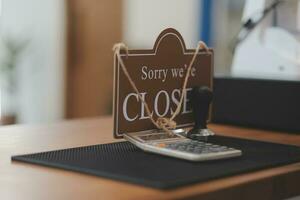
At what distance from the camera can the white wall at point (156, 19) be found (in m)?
2.22

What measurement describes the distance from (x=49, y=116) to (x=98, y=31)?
0.66 metres

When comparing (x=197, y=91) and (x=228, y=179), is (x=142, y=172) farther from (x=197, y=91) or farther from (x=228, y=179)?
(x=197, y=91)

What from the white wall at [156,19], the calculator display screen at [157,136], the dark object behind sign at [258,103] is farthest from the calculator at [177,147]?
the white wall at [156,19]

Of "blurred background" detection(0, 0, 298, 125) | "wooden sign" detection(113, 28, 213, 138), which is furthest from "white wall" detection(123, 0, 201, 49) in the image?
"wooden sign" detection(113, 28, 213, 138)

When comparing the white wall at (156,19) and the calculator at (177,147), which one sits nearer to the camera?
the calculator at (177,147)

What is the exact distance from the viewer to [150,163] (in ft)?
2.27

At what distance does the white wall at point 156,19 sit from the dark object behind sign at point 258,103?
2.64ft

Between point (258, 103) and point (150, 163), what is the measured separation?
1.50 feet

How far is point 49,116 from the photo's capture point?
3996 mm

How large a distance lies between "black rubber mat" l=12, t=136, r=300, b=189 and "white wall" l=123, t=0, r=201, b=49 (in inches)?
45.9

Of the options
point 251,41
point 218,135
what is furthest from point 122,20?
point 218,135

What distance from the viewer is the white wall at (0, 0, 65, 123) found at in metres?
3.92

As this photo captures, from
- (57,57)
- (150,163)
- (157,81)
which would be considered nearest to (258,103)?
(157,81)

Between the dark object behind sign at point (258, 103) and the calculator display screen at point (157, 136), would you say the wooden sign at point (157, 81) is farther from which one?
the dark object behind sign at point (258, 103)
